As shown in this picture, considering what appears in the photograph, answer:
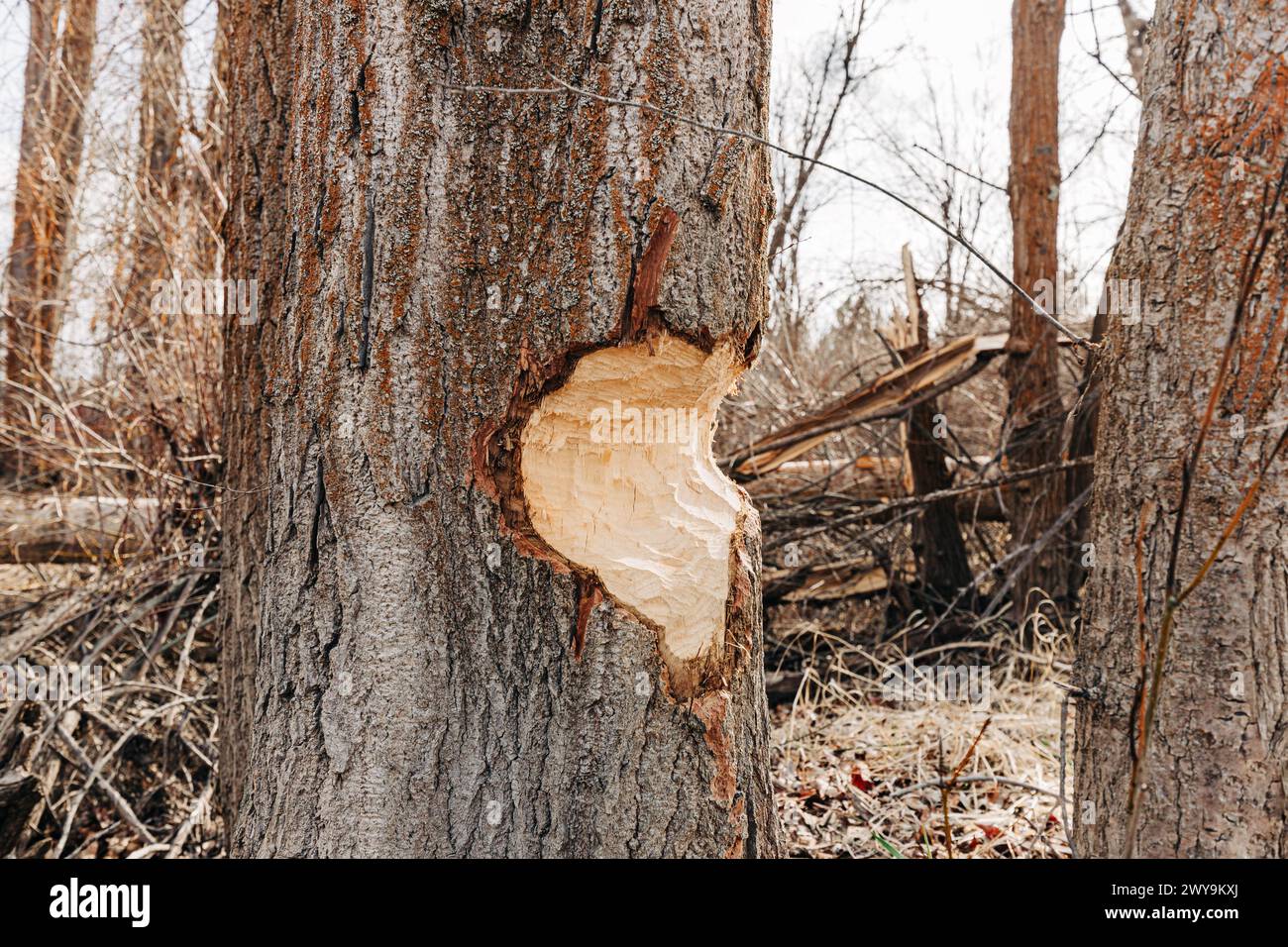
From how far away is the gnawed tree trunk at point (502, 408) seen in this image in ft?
5.25

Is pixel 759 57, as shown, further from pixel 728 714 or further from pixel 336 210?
pixel 728 714

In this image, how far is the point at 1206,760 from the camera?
5.98 ft

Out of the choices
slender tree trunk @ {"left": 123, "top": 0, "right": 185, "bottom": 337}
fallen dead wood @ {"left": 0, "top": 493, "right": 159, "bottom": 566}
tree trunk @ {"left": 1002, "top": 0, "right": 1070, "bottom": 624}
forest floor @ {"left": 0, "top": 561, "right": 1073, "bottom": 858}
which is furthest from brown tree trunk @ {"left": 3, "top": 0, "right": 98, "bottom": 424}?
tree trunk @ {"left": 1002, "top": 0, "right": 1070, "bottom": 624}

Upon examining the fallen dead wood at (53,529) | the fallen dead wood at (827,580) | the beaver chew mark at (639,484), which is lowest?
the fallen dead wood at (827,580)

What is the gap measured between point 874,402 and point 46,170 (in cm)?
407

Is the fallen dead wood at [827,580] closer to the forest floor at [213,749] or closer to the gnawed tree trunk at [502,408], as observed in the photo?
the forest floor at [213,749]

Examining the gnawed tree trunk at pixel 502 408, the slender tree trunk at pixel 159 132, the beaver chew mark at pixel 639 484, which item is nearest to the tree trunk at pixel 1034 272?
the beaver chew mark at pixel 639 484

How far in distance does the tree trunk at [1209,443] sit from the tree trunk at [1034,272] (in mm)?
2565

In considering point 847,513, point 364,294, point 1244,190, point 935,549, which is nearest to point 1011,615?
point 935,549

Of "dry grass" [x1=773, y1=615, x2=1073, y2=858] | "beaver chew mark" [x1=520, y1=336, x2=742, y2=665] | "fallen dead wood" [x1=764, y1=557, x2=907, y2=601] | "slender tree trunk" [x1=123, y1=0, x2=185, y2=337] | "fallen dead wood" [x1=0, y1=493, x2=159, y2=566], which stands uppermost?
"slender tree trunk" [x1=123, y1=0, x2=185, y2=337]

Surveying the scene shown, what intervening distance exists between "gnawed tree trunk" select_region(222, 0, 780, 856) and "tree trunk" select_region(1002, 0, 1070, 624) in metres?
3.17

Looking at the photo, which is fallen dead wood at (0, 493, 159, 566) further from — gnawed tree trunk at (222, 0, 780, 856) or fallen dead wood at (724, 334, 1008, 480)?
gnawed tree trunk at (222, 0, 780, 856)

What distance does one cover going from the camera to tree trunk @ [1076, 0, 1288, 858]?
178 cm

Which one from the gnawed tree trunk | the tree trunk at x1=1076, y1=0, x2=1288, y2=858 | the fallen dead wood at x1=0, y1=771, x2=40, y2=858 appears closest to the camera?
the gnawed tree trunk
